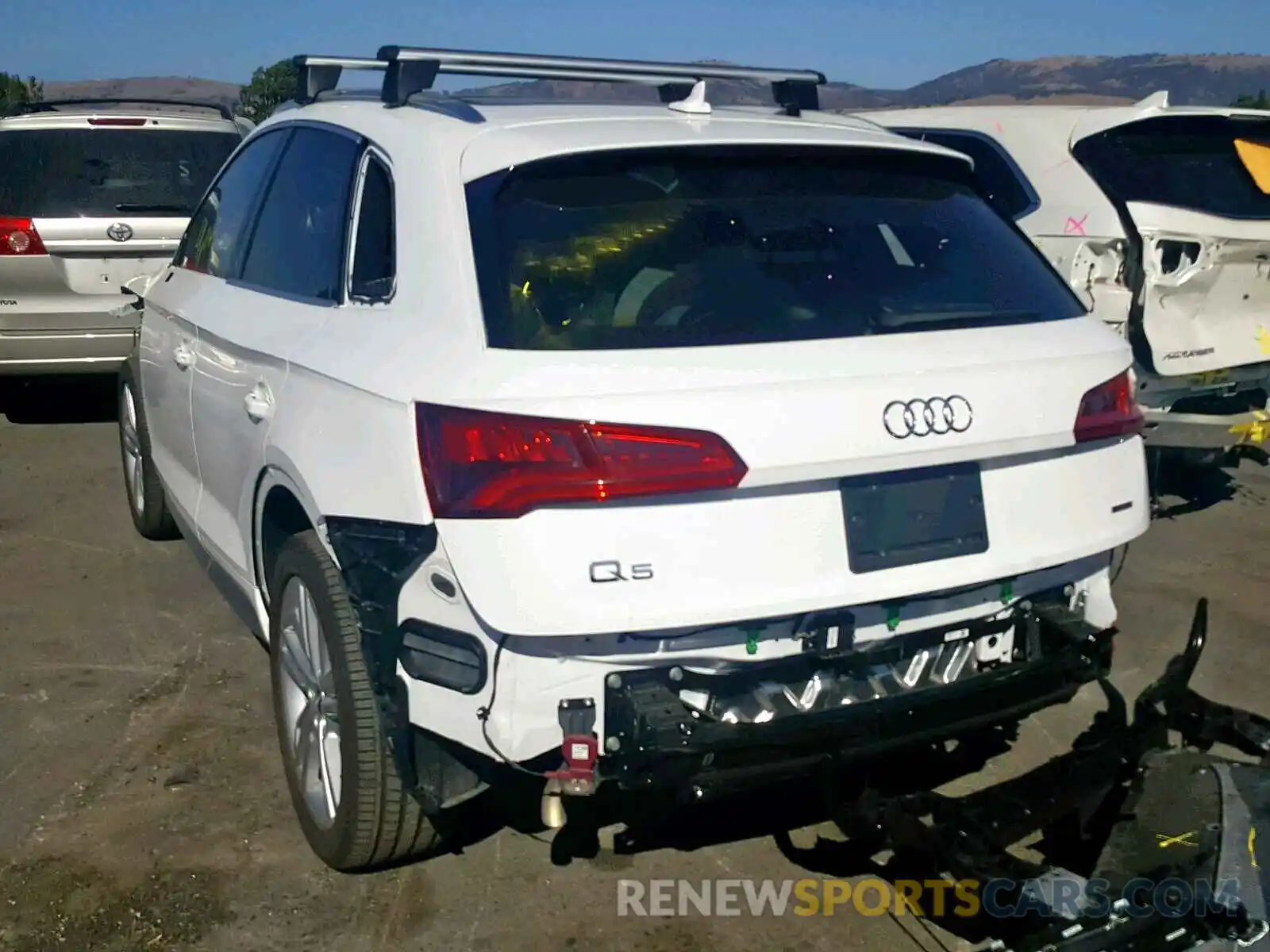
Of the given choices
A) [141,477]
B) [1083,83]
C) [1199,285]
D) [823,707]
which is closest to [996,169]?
[1199,285]

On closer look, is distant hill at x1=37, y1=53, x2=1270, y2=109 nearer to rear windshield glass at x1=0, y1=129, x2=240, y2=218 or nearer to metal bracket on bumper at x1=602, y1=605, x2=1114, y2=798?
rear windshield glass at x1=0, y1=129, x2=240, y2=218

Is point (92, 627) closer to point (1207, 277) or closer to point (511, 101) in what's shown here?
point (511, 101)

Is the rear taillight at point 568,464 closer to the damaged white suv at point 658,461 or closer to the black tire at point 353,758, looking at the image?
the damaged white suv at point 658,461

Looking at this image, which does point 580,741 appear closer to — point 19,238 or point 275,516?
point 275,516

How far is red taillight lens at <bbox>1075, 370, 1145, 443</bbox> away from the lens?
293 cm

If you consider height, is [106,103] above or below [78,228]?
above

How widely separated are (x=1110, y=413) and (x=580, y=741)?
143 cm

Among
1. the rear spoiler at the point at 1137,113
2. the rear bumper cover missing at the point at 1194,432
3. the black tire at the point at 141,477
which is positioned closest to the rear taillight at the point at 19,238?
the black tire at the point at 141,477

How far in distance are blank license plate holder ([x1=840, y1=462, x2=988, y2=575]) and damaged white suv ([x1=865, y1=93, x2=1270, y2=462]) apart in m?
3.05

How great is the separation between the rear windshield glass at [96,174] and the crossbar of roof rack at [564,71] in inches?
153

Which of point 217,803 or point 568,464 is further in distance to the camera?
point 217,803

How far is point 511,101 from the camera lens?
3.62m

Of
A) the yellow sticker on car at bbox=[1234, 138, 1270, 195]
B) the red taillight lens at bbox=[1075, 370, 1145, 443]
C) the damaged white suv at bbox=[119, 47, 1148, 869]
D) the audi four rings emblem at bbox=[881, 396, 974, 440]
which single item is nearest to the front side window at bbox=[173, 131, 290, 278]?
the damaged white suv at bbox=[119, 47, 1148, 869]

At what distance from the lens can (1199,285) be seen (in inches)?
223
